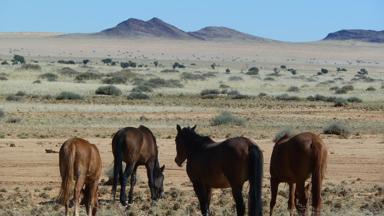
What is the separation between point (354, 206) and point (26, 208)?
238 inches

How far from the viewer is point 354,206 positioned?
15.9 metres

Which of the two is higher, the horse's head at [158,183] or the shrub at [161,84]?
the horse's head at [158,183]

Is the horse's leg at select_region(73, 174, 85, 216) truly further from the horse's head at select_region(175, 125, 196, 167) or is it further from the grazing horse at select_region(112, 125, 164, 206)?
the grazing horse at select_region(112, 125, 164, 206)

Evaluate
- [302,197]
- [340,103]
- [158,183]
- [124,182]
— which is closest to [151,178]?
[158,183]

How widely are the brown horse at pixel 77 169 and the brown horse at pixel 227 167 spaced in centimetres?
157

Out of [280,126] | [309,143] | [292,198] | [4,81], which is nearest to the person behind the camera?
[309,143]

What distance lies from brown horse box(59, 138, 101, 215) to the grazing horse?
2453 millimetres

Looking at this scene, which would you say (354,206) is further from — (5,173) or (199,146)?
(5,173)

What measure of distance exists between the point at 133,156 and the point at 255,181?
504 centimetres

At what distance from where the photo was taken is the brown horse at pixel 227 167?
12172 mm

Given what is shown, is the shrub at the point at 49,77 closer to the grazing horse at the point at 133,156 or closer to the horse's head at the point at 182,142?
the grazing horse at the point at 133,156

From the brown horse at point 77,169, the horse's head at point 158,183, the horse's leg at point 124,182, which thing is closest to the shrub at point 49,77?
the horse's head at point 158,183

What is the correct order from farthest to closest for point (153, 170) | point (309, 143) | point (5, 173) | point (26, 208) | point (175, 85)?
point (175, 85) → point (5, 173) → point (153, 170) → point (26, 208) → point (309, 143)

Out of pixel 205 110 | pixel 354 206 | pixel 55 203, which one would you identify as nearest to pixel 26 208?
pixel 55 203
